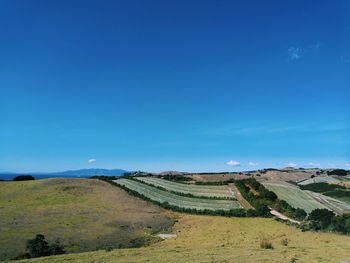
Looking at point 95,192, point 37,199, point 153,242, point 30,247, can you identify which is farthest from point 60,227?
point 95,192

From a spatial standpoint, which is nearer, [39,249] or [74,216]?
[39,249]

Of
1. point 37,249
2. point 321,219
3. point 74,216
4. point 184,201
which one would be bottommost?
point 74,216

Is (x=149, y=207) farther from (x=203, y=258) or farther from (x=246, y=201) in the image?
(x=203, y=258)

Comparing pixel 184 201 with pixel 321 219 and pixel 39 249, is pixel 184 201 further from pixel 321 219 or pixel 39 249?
pixel 39 249

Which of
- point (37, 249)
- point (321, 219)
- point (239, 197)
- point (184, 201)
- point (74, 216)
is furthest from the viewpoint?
point (239, 197)

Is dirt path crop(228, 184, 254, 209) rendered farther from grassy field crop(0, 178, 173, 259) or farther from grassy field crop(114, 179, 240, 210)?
grassy field crop(0, 178, 173, 259)

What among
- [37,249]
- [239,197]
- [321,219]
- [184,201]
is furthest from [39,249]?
[239,197]

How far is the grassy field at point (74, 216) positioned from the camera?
122ft

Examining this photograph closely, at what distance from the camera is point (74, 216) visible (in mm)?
51250

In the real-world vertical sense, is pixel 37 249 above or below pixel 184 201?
below

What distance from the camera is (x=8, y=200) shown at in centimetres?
6047

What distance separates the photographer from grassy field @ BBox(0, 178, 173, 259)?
37062mm

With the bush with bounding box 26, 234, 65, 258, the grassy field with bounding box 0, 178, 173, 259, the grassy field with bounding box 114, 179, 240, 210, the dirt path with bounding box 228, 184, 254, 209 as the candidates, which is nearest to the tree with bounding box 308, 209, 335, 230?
the dirt path with bounding box 228, 184, 254, 209

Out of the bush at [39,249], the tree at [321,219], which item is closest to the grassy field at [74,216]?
the bush at [39,249]
